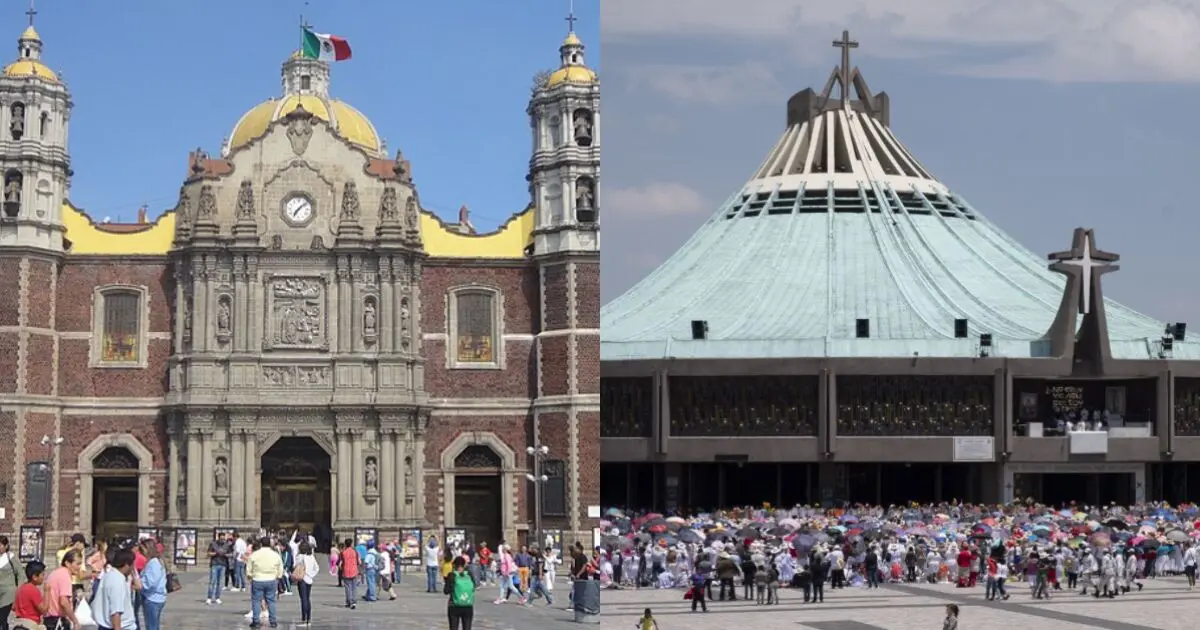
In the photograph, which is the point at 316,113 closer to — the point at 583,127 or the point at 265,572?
the point at 583,127

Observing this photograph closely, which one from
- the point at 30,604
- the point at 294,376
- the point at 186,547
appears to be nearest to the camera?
the point at 30,604

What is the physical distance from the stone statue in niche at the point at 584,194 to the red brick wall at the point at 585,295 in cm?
152

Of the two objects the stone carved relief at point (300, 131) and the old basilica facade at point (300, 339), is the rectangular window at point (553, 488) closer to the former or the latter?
the old basilica facade at point (300, 339)

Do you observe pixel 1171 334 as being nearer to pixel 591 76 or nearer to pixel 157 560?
pixel 591 76

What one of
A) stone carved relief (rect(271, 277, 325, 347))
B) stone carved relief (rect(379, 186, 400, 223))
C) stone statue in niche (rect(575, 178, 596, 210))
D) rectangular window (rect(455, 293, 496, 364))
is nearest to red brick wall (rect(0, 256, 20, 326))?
stone carved relief (rect(271, 277, 325, 347))

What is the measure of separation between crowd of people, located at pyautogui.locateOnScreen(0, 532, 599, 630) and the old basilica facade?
12363mm

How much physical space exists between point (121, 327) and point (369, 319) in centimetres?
624

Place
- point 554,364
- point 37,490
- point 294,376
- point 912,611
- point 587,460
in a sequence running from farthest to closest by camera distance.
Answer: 1. point 554,364
2. point 294,376
3. point 587,460
4. point 37,490
5. point 912,611

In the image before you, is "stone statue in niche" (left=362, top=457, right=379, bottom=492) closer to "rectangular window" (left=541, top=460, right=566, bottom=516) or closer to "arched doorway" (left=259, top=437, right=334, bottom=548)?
"arched doorway" (left=259, top=437, right=334, bottom=548)

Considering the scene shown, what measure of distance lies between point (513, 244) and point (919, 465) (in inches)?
469

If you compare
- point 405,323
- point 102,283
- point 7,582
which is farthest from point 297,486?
point 7,582

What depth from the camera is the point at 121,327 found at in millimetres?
52625

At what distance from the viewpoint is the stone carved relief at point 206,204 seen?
172ft

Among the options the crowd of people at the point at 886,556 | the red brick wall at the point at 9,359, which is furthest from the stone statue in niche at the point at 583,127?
the crowd of people at the point at 886,556
